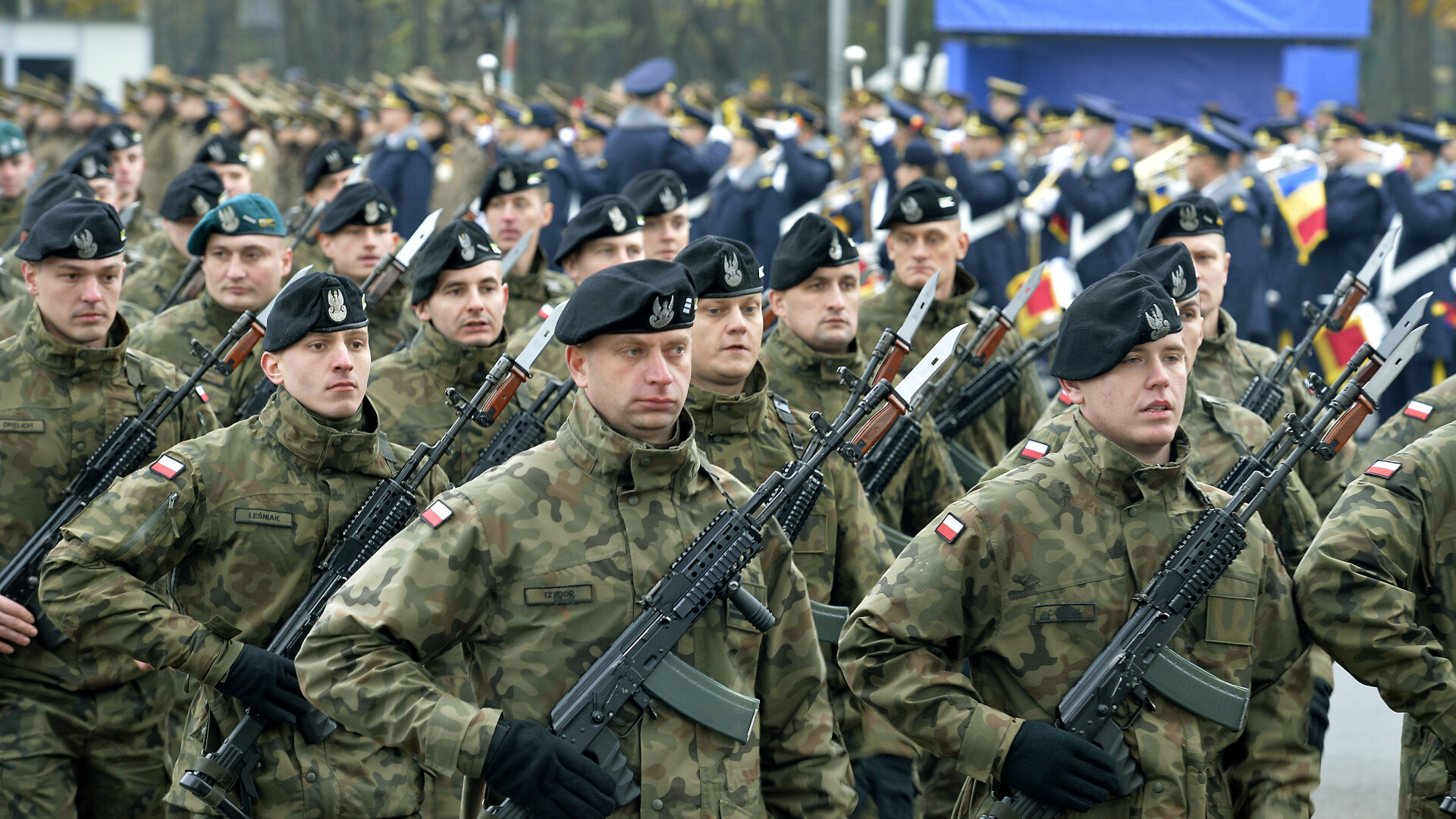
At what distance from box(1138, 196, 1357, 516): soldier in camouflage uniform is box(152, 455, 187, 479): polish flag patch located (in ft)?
11.0

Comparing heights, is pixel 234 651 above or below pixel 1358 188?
above

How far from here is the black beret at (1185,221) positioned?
6254mm

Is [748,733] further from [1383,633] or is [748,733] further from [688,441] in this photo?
[1383,633]

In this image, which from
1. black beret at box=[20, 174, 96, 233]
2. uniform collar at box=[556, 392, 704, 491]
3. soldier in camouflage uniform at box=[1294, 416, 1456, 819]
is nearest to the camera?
uniform collar at box=[556, 392, 704, 491]

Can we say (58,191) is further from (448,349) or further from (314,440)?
(314,440)

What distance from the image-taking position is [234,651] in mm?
→ 4316

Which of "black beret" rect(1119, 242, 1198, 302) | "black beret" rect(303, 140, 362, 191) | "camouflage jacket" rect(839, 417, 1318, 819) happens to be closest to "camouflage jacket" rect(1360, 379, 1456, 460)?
"black beret" rect(1119, 242, 1198, 302)

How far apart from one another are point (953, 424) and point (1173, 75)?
714 inches

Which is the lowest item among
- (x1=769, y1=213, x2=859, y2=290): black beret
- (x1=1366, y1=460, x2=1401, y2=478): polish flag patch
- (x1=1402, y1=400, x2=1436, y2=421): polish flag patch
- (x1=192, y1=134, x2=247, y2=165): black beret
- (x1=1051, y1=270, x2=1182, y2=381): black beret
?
(x1=192, y1=134, x2=247, y2=165): black beret

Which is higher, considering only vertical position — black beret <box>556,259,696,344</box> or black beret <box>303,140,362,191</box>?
black beret <box>556,259,696,344</box>

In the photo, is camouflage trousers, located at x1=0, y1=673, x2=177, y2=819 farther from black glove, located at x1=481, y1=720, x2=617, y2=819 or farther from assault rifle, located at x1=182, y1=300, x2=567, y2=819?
black glove, located at x1=481, y1=720, x2=617, y2=819

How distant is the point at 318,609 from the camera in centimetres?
444

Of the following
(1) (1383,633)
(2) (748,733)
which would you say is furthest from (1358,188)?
(2) (748,733)

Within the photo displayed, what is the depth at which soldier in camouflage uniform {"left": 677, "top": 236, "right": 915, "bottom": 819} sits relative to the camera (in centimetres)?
482
